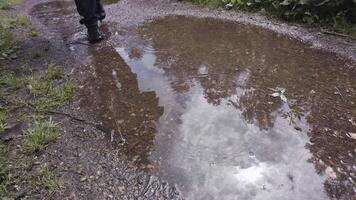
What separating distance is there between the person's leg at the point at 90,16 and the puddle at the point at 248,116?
0.54 m

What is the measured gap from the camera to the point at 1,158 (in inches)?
126

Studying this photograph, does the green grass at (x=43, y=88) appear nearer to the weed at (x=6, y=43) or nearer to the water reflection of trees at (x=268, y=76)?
the weed at (x=6, y=43)

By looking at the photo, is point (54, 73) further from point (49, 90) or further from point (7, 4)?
point (7, 4)

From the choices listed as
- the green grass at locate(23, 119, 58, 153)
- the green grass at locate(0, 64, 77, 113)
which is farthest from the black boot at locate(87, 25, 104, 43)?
the green grass at locate(23, 119, 58, 153)

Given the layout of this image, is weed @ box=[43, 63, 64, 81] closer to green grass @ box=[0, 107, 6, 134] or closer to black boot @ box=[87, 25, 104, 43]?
green grass @ box=[0, 107, 6, 134]

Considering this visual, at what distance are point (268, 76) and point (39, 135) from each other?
9.35 ft

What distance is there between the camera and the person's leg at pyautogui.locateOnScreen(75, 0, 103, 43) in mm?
5566

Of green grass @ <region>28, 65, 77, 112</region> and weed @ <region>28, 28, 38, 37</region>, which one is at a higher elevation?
green grass @ <region>28, 65, 77, 112</region>

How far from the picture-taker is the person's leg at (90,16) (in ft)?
18.3

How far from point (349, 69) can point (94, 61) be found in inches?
141

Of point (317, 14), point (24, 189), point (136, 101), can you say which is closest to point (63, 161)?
point (24, 189)

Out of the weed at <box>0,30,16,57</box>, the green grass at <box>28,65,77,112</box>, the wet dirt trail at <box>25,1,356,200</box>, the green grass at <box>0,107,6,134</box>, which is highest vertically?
the wet dirt trail at <box>25,1,356,200</box>

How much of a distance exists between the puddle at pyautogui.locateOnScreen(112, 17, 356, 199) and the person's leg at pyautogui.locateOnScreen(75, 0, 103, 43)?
0.54 metres

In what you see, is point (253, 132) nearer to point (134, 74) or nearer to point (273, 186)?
point (273, 186)
